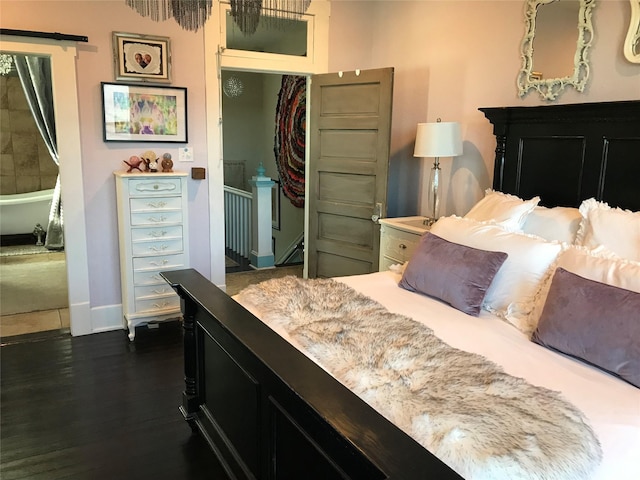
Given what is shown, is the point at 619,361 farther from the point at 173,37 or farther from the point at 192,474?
the point at 173,37

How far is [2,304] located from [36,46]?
2.33 metres

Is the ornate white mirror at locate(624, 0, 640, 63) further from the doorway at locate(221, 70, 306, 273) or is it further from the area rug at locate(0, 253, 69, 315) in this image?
the area rug at locate(0, 253, 69, 315)

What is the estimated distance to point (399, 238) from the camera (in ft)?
12.0

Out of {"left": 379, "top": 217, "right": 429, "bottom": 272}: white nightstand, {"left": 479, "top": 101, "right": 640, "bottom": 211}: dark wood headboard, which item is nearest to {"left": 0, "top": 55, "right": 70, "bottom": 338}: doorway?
{"left": 379, "top": 217, "right": 429, "bottom": 272}: white nightstand

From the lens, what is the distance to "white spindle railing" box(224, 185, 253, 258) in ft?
20.3

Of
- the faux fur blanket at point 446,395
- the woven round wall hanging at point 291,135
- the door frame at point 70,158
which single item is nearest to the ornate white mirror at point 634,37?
the faux fur blanket at point 446,395

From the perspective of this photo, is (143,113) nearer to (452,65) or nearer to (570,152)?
(452,65)

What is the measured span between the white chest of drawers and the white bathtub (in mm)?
3852

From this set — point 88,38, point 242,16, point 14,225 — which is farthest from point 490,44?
point 14,225

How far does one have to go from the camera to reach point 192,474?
7.29 feet

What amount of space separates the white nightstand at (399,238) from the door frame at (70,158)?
2232mm

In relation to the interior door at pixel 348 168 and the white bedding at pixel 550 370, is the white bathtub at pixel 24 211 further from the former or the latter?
the white bedding at pixel 550 370

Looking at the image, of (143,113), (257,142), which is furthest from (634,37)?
(257,142)

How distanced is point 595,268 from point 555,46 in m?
1.57
